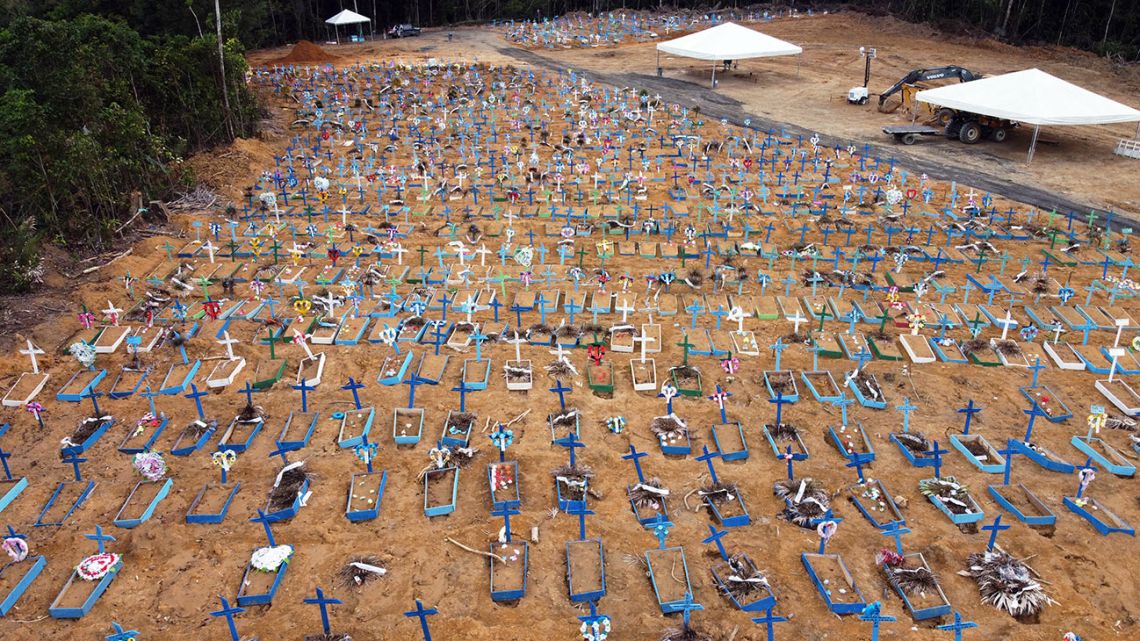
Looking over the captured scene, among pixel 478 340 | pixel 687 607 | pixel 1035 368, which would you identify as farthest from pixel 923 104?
pixel 687 607

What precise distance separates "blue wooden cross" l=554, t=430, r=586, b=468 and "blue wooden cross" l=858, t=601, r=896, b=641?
3769mm

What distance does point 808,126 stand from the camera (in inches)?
1078

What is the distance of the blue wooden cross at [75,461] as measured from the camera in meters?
9.11

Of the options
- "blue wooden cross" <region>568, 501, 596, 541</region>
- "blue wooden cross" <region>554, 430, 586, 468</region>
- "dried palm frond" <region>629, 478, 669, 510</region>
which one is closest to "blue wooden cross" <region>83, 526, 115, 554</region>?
"blue wooden cross" <region>568, 501, 596, 541</region>

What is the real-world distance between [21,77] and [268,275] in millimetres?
10119

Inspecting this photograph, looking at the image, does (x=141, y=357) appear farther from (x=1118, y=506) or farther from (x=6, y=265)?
(x=1118, y=506)

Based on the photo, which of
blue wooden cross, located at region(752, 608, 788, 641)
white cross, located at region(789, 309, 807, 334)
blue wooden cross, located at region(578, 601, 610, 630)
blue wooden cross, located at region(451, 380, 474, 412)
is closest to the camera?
blue wooden cross, located at region(578, 601, 610, 630)

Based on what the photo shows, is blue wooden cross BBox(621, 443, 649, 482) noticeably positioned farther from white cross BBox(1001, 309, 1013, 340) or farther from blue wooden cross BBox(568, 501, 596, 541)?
white cross BBox(1001, 309, 1013, 340)

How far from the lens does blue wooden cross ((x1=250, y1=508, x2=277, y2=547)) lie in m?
7.85

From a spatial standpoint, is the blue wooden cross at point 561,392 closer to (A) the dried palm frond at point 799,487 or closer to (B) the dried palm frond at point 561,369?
(B) the dried palm frond at point 561,369

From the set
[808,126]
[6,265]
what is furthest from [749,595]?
[808,126]

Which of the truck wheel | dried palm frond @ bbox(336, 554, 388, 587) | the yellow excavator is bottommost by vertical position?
dried palm frond @ bbox(336, 554, 388, 587)

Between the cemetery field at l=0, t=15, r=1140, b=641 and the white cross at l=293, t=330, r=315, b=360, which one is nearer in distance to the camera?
the cemetery field at l=0, t=15, r=1140, b=641

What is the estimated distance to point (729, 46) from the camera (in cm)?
3331
